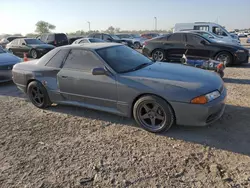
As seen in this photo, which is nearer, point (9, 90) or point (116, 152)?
point (116, 152)

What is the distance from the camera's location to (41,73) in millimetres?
4609

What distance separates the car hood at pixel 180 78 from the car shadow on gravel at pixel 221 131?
2.33 feet

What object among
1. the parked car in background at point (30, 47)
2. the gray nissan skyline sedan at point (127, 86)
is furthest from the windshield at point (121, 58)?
the parked car in background at point (30, 47)

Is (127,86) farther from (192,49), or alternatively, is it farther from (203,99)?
(192,49)

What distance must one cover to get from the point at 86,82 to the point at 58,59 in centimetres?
95

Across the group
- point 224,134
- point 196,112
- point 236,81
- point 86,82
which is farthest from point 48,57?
point 236,81

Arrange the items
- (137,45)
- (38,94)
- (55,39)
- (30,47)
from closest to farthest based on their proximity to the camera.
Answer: (38,94)
(30,47)
(55,39)
(137,45)

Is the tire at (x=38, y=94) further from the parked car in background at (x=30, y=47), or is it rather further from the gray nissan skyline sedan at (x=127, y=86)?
the parked car in background at (x=30, y=47)

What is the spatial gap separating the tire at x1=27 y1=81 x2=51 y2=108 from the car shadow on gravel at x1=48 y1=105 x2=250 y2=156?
78cm

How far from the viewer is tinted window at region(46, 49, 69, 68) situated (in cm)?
441

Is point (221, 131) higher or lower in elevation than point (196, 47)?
lower

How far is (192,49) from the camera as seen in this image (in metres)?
9.44

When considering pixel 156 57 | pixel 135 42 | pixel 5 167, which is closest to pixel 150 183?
pixel 5 167

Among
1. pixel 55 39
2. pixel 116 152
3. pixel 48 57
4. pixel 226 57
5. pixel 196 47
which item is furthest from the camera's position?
pixel 55 39
